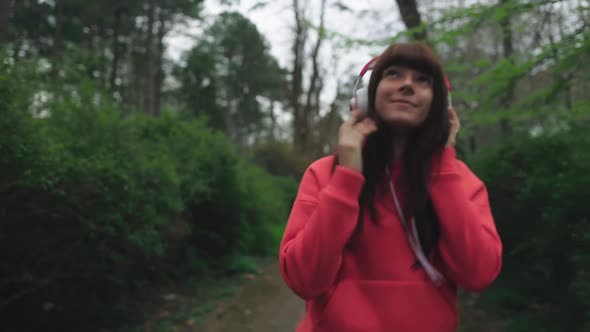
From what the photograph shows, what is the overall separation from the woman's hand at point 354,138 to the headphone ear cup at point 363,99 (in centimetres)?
2

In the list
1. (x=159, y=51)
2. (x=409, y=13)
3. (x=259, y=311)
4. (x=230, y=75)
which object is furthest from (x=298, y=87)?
(x=259, y=311)

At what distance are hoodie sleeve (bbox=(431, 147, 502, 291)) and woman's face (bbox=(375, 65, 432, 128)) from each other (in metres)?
0.19

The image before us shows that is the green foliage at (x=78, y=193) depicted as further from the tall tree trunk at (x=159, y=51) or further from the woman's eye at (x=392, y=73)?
the tall tree trunk at (x=159, y=51)

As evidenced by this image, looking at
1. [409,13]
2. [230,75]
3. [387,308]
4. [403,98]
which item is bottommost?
[387,308]

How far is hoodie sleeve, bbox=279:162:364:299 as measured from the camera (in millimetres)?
1156

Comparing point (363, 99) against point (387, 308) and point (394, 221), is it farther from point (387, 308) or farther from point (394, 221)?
point (387, 308)

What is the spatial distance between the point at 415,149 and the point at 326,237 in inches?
16.1

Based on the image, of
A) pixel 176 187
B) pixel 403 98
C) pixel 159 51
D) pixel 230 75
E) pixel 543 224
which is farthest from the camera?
pixel 230 75

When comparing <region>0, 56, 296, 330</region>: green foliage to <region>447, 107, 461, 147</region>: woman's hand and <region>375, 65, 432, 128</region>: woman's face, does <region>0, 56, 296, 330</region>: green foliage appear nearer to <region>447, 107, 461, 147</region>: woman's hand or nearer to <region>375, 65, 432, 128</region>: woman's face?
<region>375, 65, 432, 128</region>: woman's face

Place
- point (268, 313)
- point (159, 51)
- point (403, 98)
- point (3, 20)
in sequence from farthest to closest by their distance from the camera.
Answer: point (159, 51) → point (3, 20) → point (268, 313) → point (403, 98)

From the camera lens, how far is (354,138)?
1.22 meters

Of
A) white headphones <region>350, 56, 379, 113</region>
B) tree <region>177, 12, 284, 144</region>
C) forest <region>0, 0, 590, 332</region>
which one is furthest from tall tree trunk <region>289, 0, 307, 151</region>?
white headphones <region>350, 56, 379, 113</region>

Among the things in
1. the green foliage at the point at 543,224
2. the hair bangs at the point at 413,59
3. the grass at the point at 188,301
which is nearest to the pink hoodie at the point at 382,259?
the hair bangs at the point at 413,59

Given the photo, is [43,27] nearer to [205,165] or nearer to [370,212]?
[205,165]
